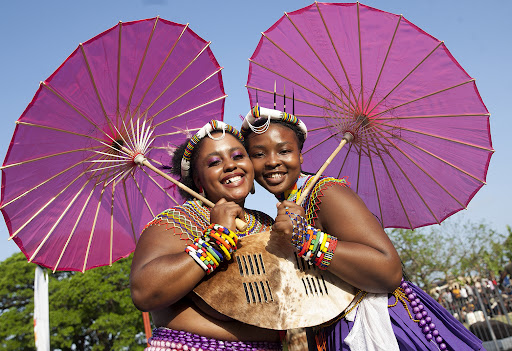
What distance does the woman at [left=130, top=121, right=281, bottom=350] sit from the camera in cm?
236

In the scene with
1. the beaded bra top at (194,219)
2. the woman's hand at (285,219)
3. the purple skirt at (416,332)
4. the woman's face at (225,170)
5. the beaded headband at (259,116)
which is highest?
the beaded headband at (259,116)

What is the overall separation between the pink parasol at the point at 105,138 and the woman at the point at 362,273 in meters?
1.39

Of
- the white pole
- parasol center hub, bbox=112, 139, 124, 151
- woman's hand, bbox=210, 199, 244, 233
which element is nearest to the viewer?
woman's hand, bbox=210, 199, 244, 233

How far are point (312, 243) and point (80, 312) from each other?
2134 centimetres

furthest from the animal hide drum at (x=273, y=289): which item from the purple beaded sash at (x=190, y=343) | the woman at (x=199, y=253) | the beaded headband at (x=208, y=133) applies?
the beaded headband at (x=208, y=133)

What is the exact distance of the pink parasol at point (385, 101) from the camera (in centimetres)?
360

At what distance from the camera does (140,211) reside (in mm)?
4203

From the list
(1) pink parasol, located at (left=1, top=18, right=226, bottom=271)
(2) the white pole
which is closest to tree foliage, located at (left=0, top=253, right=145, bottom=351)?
(2) the white pole

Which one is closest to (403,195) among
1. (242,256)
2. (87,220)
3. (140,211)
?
(242,256)

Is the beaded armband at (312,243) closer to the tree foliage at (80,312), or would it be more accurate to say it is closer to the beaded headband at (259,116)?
the beaded headband at (259,116)

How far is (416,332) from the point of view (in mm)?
2719

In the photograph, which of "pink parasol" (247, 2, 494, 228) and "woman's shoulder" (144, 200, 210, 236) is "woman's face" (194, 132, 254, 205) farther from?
"pink parasol" (247, 2, 494, 228)

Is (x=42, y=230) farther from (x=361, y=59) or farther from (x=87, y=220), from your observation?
(x=361, y=59)

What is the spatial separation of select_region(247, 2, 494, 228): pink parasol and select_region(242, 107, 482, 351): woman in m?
0.91
